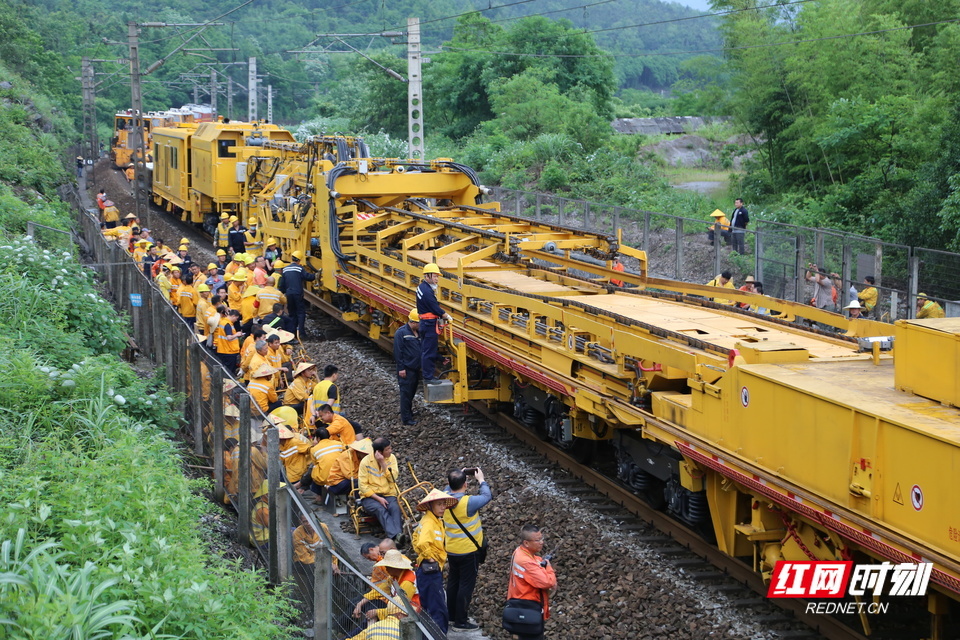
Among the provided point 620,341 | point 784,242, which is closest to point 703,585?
point 620,341

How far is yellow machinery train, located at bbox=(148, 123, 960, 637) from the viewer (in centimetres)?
614

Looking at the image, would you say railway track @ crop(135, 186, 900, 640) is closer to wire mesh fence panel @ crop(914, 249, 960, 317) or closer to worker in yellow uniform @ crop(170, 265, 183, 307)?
worker in yellow uniform @ crop(170, 265, 183, 307)

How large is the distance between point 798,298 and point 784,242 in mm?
1042

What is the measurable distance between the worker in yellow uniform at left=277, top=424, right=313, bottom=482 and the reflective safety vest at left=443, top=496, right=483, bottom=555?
9.03 feet

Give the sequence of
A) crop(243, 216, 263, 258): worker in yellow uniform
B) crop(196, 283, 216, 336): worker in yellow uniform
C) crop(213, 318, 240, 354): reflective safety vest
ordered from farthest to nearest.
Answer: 1. crop(243, 216, 263, 258): worker in yellow uniform
2. crop(196, 283, 216, 336): worker in yellow uniform
3. crop(213, 318, 240, 354): reflective safety vest

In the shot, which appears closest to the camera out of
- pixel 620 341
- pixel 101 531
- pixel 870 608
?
pixel 101 531

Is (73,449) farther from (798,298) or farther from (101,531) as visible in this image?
(798,298)

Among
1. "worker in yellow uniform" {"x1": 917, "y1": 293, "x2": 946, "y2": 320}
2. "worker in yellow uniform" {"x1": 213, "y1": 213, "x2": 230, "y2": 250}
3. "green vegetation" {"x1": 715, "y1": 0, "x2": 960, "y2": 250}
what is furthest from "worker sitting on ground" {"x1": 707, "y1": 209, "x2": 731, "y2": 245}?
"worker in yellow uniform" {"x1": 213, "y1": 213, "x2": 230, "y2": 250}

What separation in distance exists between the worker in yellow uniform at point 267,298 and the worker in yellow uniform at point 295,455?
612 centimetres

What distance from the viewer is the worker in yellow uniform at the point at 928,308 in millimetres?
14484

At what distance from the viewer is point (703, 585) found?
8273 mm

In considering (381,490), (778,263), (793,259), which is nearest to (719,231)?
(778,263)

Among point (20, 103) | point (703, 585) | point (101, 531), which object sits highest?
point (20, 103)

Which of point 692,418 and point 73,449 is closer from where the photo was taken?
point 73,449
